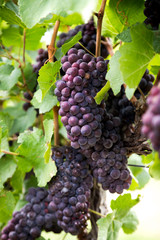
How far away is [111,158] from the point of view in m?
0.69

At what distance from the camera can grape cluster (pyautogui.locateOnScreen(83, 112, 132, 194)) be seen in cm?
68

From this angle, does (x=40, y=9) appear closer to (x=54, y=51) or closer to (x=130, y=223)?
(x=54, y=51)

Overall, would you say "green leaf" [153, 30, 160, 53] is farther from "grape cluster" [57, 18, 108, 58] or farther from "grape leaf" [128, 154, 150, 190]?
"grape leaf" [128, 154, 150, 190]

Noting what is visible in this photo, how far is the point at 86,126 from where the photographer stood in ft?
1.98

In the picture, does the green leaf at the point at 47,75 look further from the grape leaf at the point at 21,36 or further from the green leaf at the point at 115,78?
the grape leaf at the point at 21,36

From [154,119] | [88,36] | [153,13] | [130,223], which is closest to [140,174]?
[130,223]

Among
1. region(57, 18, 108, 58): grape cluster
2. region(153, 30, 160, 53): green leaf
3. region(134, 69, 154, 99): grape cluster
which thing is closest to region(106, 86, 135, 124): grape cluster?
region(134, 69, 154, 99): grape cluster

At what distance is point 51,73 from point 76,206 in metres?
0.36

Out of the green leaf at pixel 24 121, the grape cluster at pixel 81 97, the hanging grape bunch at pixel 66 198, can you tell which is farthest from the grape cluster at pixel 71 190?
the green leaf at pixel 24 121

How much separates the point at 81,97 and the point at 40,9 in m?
0.20

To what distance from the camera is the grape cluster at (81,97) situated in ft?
2.01

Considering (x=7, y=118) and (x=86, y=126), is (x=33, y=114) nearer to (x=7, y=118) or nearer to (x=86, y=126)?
(x=7, y=118)

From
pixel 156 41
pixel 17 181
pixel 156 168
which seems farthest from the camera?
pixel 17 181

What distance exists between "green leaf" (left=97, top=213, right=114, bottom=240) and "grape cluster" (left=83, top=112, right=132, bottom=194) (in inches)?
3.2
